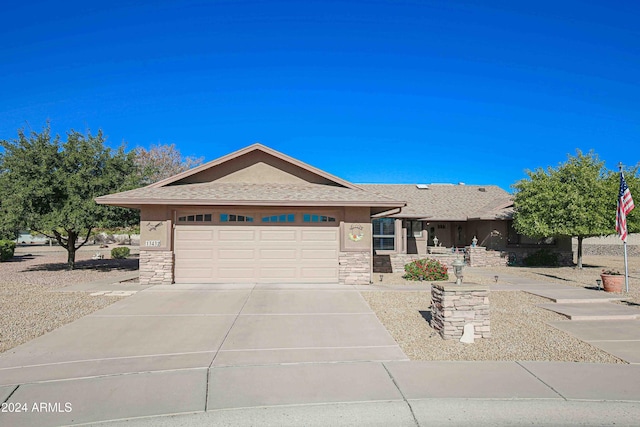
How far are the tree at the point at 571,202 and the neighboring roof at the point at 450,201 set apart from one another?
3.11 metres

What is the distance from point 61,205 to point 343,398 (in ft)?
50.3

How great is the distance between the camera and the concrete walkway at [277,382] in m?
4.46

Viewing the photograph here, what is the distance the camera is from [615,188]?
18266mm

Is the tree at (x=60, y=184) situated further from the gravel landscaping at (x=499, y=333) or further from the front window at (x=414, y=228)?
the front window at (x=414, y=228)

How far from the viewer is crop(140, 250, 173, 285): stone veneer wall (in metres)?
13.1

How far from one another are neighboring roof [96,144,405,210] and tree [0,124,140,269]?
3.33m

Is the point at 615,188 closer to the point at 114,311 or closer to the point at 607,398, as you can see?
the point at 607,398

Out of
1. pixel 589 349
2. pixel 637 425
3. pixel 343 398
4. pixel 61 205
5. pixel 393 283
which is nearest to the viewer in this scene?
pixel 637 425

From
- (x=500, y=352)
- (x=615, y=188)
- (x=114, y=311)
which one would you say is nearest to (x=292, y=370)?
(x=500, y=352)

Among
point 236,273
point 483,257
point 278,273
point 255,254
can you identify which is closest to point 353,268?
point 278,273

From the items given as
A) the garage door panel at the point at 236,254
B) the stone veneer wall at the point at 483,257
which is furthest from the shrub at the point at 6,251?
the stone veneer wall at the point at 483,257

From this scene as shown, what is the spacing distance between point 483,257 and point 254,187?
1288 centimetres

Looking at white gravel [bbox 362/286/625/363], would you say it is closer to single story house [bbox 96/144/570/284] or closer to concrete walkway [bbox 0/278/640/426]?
concrete walkway [bbox 0/278/640/426]

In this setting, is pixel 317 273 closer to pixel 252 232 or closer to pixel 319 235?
pixel 319 235
